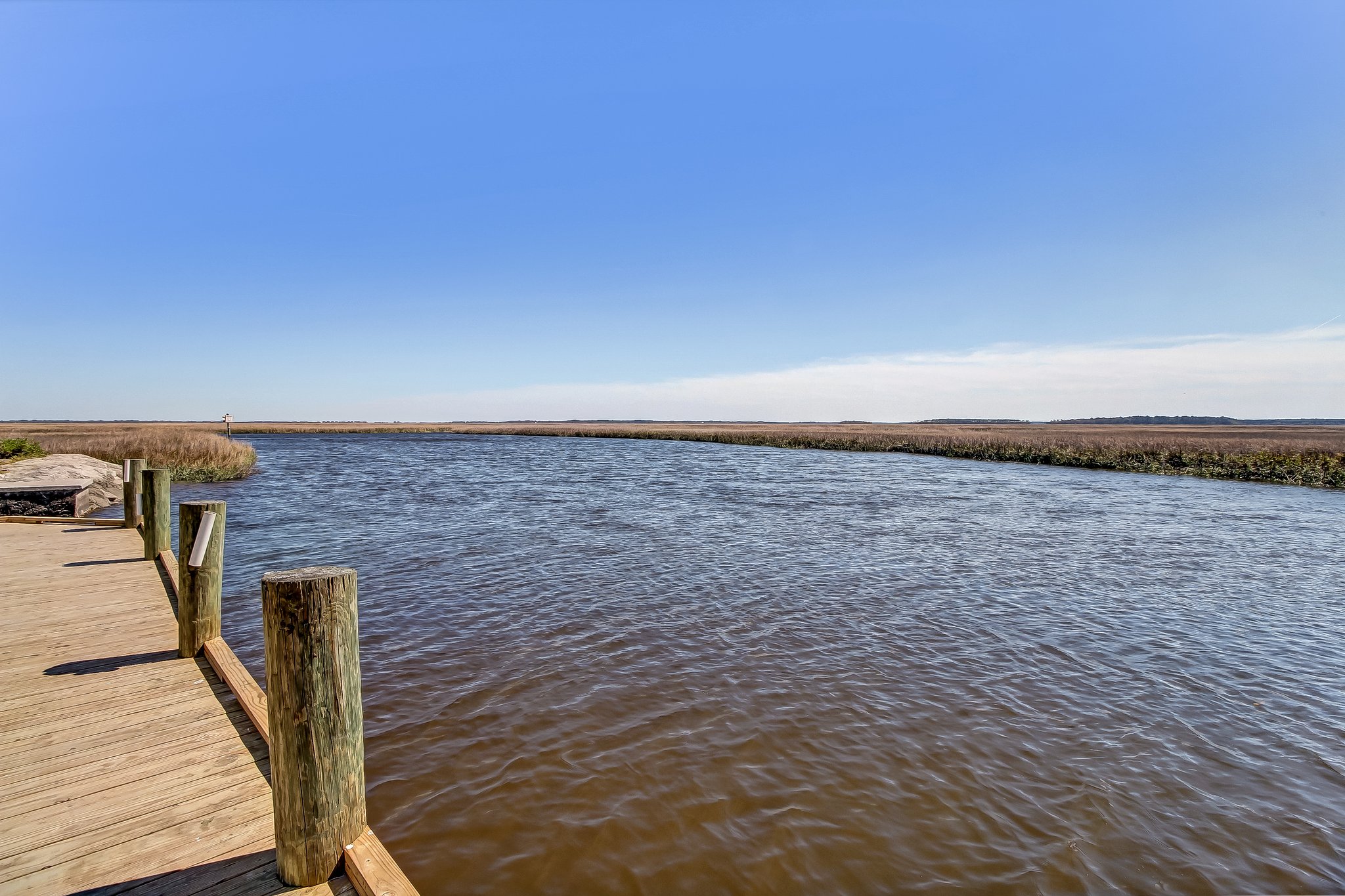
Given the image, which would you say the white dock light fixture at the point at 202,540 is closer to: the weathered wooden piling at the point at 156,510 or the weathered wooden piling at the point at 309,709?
the weathered wooden piling at the point at 309,709

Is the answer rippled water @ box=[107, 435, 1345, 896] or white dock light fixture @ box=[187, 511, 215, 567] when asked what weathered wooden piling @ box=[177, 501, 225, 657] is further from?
rippled water @ box=[107, 435, 1345, 896]

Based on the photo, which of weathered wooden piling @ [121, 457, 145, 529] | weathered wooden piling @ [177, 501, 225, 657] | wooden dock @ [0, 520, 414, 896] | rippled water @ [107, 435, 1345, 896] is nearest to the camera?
wooden dock @ [0, 520, 414, 896]

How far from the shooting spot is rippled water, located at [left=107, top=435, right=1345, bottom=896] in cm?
431

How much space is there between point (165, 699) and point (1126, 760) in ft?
28.1

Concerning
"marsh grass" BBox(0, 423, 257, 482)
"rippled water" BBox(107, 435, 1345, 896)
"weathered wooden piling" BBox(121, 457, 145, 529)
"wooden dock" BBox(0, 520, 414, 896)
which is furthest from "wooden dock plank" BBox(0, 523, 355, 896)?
"marsh grass" BBox(0, 423, 257, 482)

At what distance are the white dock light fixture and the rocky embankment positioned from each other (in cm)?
1555

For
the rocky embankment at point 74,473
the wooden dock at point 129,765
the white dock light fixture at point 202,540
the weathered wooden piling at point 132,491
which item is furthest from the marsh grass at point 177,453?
the white dock light fixture at point 202,540

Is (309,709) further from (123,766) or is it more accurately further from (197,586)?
(197,586)

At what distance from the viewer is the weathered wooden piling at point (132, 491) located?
13.0 meters

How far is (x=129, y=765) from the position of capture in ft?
14.0

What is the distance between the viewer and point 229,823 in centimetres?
368

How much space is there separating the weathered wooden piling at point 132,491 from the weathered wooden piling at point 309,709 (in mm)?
13411

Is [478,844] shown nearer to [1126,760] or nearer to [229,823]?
[229,823]

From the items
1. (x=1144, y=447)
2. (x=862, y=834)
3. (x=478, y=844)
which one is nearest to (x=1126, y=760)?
(x=862, y=834)
